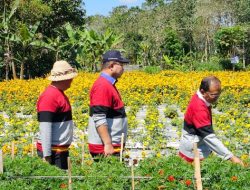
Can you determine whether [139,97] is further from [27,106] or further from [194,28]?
[194,28]

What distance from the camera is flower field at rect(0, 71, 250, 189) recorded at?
132 inches

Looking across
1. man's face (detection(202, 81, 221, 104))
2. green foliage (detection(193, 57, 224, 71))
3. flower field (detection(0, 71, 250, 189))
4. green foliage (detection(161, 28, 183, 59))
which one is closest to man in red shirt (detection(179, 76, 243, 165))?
man's face (detection(202, 81, 221, 104))

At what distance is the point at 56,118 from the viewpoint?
391cm

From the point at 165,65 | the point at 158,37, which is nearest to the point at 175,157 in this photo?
the point at 165,65

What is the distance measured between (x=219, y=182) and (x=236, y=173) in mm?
128

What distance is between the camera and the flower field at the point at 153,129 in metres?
3.35

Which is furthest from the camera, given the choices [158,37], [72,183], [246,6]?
[246,6]

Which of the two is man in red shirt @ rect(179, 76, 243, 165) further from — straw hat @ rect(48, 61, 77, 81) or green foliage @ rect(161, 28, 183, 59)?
green foliage @ rect(161, 28, 183, 59)

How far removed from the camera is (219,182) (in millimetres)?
3254

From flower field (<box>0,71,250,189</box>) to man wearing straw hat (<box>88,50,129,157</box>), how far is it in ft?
0.75

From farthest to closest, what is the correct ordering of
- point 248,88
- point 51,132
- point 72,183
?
point 248,88 < point 51,132 < point 72,183

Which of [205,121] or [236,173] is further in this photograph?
[205,121]

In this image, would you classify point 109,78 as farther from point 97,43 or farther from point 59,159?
point 97,43

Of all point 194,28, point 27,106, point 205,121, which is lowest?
point 27,106
